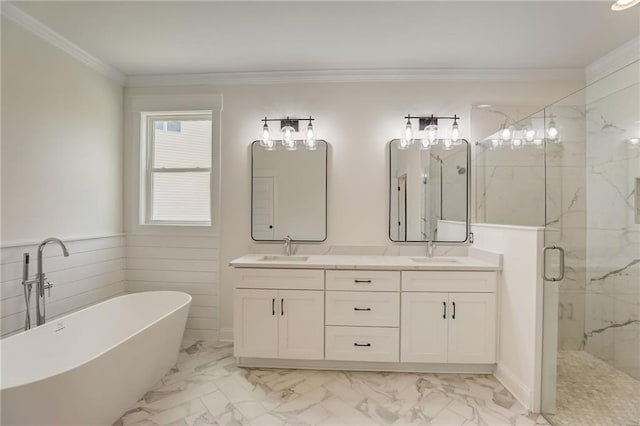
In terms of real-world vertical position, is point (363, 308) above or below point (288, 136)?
below

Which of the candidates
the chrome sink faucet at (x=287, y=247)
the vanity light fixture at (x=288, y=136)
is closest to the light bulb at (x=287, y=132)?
the vanity light fixture at (x=288, y=136)

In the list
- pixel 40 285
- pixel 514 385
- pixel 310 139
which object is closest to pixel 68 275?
pixel 40 285

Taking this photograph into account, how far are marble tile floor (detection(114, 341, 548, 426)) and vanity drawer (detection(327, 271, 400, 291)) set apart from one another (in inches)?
27.2

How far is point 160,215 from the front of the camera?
3059mm

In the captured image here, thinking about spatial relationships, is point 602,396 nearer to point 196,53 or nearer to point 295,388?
point 295,388

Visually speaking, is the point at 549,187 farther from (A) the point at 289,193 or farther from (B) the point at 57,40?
(B) the point at 57,40

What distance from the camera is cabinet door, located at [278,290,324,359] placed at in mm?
2334

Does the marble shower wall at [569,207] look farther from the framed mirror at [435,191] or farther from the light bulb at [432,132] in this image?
the light bulb at [432,132]

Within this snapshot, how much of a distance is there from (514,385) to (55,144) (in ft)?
12.8

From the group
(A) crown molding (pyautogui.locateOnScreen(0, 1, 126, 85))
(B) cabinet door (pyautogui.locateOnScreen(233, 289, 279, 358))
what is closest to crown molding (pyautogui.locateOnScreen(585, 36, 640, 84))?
(B) cabinet door (pyautogui.locateOnScreen(233, 289, 279, 358))

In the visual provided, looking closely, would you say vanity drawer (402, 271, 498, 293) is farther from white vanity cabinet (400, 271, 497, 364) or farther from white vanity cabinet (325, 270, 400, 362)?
white vanity cabinet (325, 270, 400, 362)

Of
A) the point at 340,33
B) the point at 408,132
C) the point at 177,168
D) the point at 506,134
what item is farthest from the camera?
the point at 177,168

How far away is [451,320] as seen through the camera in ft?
7.50

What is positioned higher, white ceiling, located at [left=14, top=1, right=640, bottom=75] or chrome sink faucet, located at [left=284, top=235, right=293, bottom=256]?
white ceiling, located at [left=14, top=1, right=640, bottom=75]
